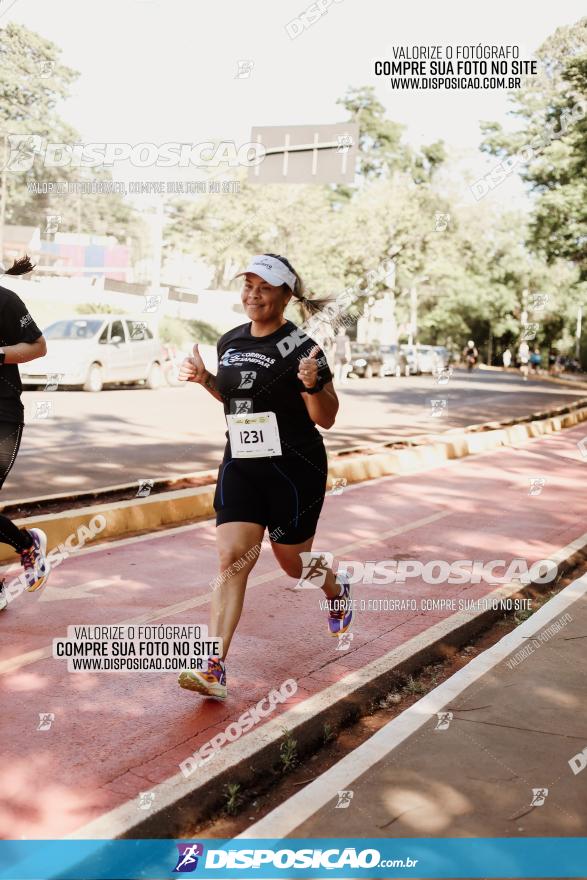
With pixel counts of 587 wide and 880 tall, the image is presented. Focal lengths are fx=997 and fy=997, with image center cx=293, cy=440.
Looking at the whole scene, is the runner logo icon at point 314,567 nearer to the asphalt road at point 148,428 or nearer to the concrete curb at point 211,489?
the concrete curb at point 211,489

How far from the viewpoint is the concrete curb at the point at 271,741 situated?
10.7 ft

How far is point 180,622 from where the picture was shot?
5.60m

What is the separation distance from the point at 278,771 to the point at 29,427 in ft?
39.5

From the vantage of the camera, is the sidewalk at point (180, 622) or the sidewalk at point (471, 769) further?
the sidewalk at point (180, 622)

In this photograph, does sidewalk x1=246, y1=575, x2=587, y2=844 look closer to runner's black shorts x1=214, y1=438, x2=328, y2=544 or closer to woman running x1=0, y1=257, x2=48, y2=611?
runner's black shorts x1=214, y1=438, x2=328, y2=544

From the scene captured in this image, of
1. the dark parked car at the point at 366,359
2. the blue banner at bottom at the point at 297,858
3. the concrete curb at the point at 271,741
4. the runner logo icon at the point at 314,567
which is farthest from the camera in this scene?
the dark parked car at the point at 366,359

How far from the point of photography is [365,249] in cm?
4744

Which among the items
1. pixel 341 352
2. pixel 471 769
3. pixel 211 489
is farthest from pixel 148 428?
pixel 341 352

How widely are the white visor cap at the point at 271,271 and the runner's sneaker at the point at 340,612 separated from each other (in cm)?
165

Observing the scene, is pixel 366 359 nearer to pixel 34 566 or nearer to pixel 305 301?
pixel 34 566

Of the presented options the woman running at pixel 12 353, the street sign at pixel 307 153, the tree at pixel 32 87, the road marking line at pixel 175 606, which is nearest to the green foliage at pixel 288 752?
the road marking line at pixel 175 606

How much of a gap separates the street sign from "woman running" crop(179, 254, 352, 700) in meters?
16.0

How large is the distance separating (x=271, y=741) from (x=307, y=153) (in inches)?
700

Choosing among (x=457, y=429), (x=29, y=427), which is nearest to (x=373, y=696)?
(x=29, y=427)
